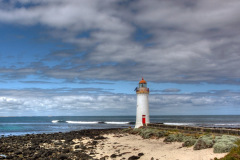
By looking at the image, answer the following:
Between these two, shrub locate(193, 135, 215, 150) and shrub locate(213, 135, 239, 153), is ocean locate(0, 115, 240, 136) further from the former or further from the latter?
shrub locate(213, 135, 239, 153)

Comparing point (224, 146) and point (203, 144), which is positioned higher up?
point (224, 146)

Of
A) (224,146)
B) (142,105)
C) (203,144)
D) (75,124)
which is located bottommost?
(75,124)

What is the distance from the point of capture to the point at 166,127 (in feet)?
94.7

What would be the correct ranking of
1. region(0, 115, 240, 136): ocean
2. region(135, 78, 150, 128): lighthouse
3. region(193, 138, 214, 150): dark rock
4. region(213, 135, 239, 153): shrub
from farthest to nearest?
region(0, 115, 240, 136): ocean, region(135, 78, 150, 128): lighthouse, region(193, 138, 214, 150): dark rock, region(213, 135, 239, 153): shrub

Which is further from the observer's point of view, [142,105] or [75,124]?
[75,124]

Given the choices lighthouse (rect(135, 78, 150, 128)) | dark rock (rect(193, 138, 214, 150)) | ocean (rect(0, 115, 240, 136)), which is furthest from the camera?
ocean (rect(0, 115, 240, 136))

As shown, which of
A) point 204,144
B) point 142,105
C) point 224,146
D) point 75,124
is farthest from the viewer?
point 75,124

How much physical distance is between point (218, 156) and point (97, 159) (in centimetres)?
853

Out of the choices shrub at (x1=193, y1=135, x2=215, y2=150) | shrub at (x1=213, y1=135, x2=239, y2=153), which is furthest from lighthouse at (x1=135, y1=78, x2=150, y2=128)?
shrub at (x1=213, y1=135, x2=239, y2=153)

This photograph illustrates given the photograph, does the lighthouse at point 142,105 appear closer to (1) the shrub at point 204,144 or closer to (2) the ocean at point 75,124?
(1) the shrub at point 204,144

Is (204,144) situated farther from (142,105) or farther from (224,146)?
(142,105)

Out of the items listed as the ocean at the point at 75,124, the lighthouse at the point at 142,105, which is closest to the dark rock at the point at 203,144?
the lighthouse at the point at 142,105

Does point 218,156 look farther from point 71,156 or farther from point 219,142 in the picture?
point 71,156

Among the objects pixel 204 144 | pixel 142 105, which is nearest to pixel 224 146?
pixel 204 144
